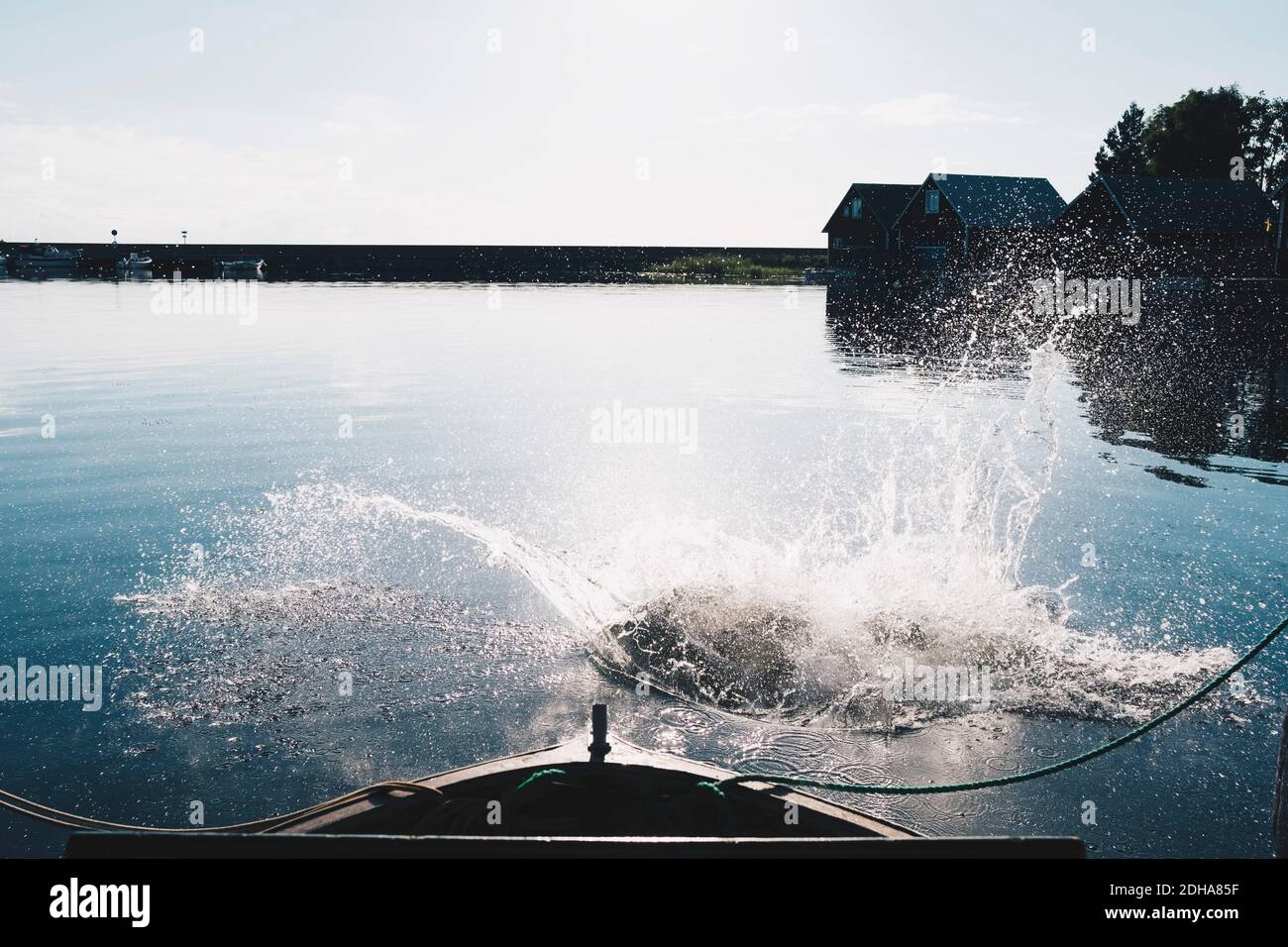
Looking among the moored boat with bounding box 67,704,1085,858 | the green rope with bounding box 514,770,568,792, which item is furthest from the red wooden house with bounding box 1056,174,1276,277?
the green rope with bounding box 514,770,568,792

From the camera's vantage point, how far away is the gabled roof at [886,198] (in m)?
80.7

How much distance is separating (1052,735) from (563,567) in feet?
17.9

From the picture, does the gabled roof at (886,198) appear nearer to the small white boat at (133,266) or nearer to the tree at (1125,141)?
the tree at (1125,141)

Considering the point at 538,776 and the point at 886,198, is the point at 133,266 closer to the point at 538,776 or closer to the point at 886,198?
the point at 886,198

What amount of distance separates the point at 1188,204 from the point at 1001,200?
13152 millimetres

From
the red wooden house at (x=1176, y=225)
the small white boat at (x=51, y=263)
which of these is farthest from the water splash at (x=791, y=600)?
the small white boat at (x=51, y=263)

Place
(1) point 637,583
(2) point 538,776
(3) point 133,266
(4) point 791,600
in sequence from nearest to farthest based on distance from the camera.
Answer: (2) point 538,776
(4) point 791,600
(1) point 637,583
(3) point 133,266

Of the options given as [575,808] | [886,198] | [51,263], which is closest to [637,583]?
[575,808]

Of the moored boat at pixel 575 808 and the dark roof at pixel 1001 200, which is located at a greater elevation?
the dark roof at pixel 1001 200

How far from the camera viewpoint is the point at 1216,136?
3420 inches

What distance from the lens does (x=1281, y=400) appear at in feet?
75.3

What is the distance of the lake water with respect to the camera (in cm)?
680

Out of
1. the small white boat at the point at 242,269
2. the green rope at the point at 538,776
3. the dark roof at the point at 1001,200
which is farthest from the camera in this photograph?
the small white boat at the point at 242,269
